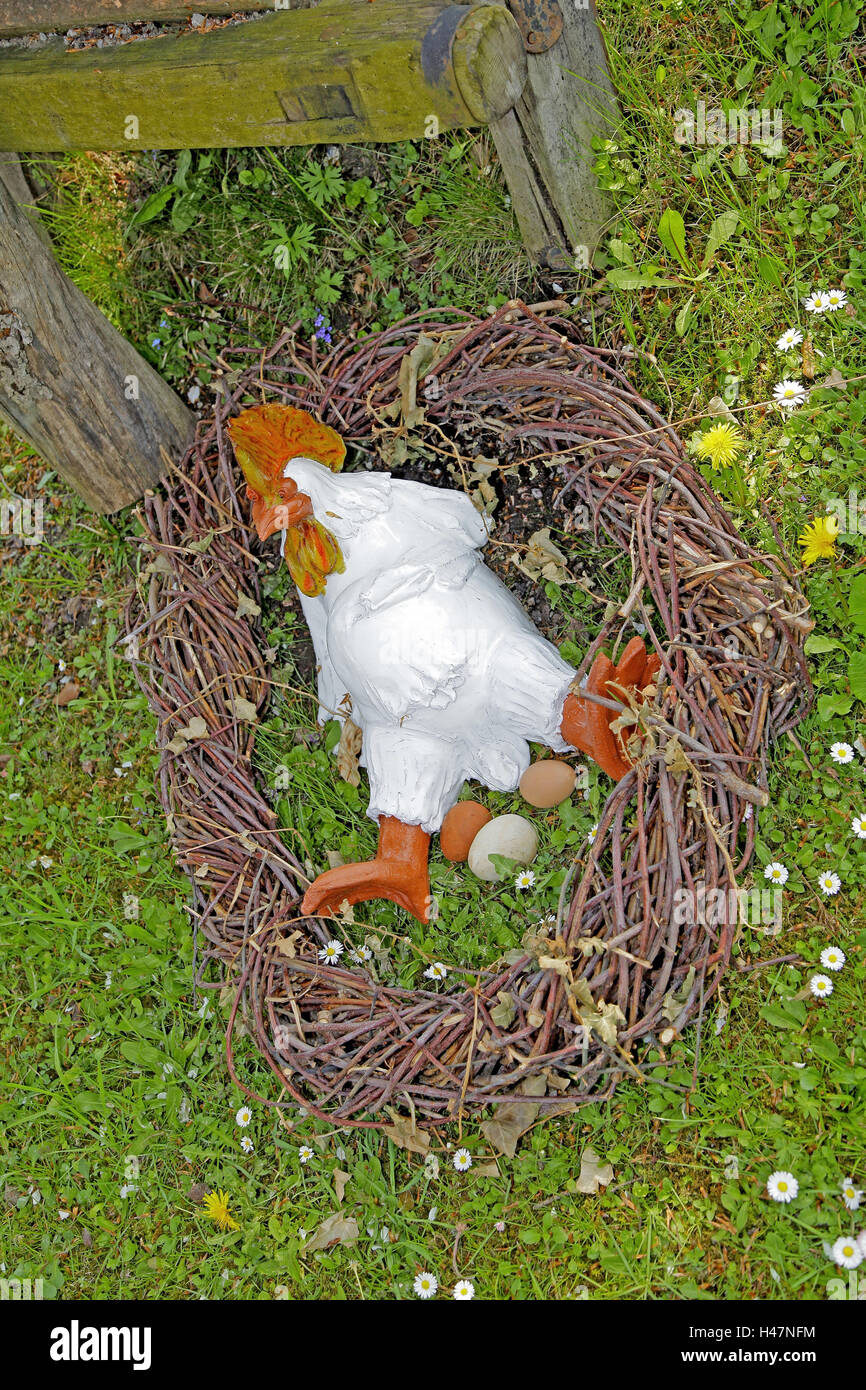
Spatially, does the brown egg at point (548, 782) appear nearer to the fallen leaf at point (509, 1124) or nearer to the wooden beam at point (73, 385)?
the fallen leaf at point (509, 1124)

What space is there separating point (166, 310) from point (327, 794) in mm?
1716

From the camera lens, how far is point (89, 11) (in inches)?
100

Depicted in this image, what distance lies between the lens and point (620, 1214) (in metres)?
2.49

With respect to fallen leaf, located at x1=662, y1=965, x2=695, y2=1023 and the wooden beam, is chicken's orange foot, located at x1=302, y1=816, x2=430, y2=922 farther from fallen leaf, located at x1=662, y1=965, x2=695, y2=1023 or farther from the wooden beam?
the wooden beam

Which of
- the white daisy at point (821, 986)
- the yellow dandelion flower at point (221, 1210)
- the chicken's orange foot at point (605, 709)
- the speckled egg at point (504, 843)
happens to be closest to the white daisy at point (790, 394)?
the chicken's orange foot at point (605, 709)

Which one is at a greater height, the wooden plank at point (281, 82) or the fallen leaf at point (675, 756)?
the wooden plank at point (281, 82)

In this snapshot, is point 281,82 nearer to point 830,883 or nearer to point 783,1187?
point 830,883

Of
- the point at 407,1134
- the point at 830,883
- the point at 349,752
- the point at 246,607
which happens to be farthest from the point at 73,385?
the point at 830,883

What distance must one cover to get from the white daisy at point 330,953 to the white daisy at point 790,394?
1.84 meters

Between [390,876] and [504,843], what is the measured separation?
304mm

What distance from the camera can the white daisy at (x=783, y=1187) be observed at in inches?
90.2

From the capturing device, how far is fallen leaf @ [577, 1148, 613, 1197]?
2.47 m
